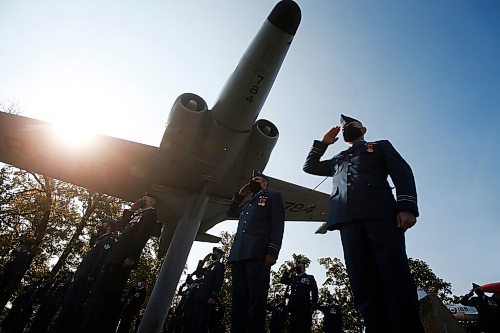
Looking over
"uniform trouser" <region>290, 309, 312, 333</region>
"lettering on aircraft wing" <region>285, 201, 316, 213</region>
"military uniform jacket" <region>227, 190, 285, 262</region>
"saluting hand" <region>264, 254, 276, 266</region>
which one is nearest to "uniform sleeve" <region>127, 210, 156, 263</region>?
"military uniform jacket" <region>227, 190, 285, 262</region>

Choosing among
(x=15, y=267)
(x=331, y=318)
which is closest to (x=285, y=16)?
(x=331, y=318)

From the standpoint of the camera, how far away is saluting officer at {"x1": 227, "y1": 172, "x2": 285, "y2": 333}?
278 centimetres

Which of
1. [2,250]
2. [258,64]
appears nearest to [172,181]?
[258,64]

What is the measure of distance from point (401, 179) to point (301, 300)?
5.98 m

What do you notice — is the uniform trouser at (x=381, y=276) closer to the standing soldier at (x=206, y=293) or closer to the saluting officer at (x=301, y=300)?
the standing soldier at (x=206, y=293)

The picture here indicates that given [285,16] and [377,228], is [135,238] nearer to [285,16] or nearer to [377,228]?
[377,228]

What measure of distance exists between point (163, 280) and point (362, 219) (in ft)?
16.6

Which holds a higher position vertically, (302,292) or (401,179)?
(302,292)

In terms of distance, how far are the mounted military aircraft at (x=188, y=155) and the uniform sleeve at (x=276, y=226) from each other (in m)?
3.61

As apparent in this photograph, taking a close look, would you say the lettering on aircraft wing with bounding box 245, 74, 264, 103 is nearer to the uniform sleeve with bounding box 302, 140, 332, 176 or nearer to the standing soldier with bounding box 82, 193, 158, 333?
the standing soldier with bounding box 82, 193, 158, 333

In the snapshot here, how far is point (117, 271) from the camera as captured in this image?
12.9 feet

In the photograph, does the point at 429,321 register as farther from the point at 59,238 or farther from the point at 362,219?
the point at 59,238

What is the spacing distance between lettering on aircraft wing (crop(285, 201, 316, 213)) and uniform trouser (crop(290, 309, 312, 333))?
3460 millimetres

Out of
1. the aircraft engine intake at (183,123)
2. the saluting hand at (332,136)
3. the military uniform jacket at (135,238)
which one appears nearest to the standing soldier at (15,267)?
the aircraft engine intake at (183,123)
